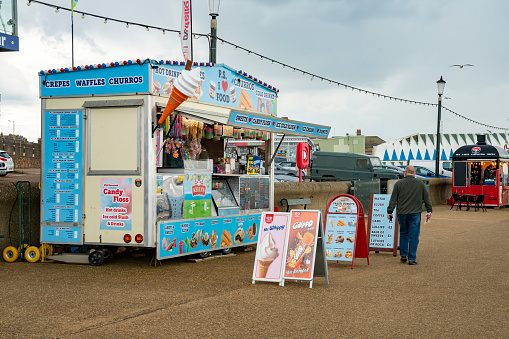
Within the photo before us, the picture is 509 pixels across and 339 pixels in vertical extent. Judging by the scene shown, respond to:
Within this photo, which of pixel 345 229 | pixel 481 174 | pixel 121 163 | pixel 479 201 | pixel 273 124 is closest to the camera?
pixel 121 163

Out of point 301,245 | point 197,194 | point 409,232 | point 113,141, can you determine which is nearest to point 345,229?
point 409,232

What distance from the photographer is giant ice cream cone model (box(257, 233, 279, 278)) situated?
891 centimetres

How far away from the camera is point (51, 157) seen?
34.5ft

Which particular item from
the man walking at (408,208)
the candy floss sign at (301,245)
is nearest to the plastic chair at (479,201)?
the man walking at (408,208)

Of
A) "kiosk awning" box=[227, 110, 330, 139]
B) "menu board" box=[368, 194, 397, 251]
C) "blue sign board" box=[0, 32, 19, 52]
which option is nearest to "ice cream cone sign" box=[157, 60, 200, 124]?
"kiosk awning" box=[227, 110, 330, 139]

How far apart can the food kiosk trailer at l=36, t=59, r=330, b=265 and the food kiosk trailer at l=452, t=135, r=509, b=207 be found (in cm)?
1754

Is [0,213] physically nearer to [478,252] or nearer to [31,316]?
[31,316]

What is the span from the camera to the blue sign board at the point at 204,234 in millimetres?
10266

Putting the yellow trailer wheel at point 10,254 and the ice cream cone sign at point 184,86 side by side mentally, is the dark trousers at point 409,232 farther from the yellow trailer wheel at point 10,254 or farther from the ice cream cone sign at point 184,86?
the yellow trailer wheel at point 10,254

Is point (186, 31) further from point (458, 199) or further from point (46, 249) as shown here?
point (458, 199)

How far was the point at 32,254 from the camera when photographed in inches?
414

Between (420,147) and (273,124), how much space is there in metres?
44.9

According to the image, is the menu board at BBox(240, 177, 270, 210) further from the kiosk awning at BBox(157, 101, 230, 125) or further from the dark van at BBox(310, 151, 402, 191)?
the dark van at BBox(310, 151, 402, 191)

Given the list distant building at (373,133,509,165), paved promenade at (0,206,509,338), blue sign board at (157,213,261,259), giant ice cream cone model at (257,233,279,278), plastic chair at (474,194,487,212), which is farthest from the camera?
distant building at (373,133,509,165)
